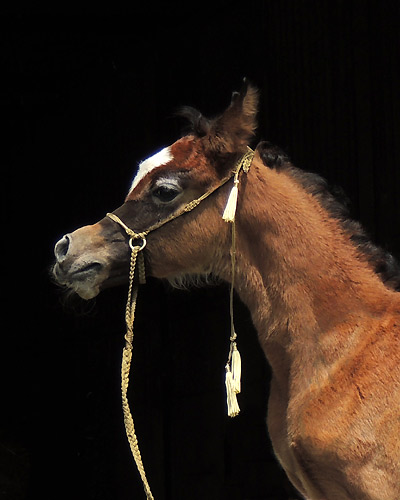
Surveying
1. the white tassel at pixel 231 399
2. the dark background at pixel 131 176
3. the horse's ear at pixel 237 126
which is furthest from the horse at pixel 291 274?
the dark background at pixel 131 176

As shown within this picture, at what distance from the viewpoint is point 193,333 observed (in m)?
6.61

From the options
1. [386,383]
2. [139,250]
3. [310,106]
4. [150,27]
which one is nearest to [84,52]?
[150,27]

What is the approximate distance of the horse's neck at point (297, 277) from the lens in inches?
130

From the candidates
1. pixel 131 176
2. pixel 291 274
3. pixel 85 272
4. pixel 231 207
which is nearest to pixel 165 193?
pixel 231 207

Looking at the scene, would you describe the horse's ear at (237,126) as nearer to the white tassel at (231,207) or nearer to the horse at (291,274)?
the horse at (291,274)

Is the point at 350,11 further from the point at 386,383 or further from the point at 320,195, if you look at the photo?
the point at 386,383

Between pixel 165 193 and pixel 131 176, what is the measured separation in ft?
11.7

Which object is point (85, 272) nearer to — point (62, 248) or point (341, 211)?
point (62, 248)

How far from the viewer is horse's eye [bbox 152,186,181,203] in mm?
3568

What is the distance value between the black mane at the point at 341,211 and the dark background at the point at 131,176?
158 cm

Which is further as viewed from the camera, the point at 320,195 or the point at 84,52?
the point at 84,52

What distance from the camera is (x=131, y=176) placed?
7113mm

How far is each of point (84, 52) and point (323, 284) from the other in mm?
4421

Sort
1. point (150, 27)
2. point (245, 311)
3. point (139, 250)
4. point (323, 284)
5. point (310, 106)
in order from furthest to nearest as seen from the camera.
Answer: point (150, 27) → point (245, 311) → point (310, 106) → point (139, 250) → point (323, 284)
